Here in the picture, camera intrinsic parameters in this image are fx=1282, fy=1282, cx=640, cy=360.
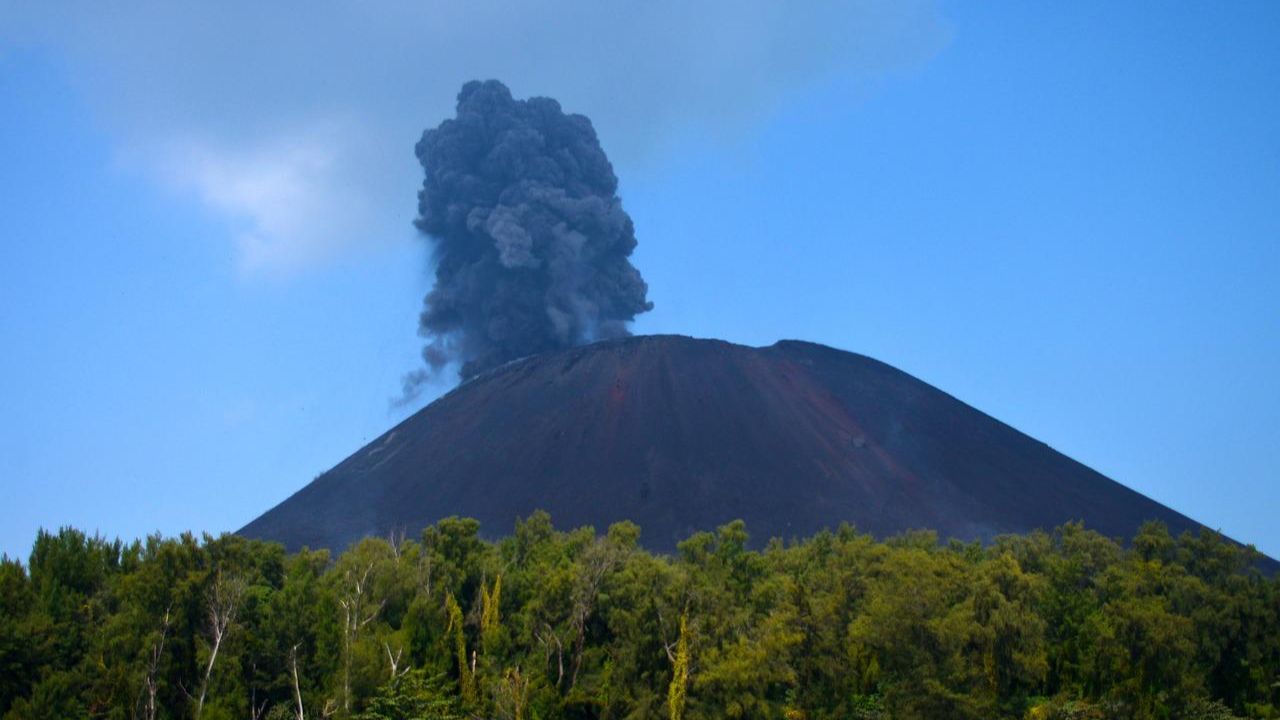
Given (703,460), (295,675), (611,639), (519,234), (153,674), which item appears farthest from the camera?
(519,234)

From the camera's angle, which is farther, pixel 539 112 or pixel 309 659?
pixel 539 112

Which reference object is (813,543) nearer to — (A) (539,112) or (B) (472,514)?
(B) (472,514)

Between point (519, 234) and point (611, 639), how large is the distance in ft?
242

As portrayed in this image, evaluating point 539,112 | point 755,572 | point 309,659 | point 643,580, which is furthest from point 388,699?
point 539,112

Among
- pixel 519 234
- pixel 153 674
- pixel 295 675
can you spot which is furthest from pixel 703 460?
pixel 153 674

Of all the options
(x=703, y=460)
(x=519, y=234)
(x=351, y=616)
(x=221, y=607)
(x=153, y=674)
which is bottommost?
(x=153, y=674)

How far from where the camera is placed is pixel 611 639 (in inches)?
1431

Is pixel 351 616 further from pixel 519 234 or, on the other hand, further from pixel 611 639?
pixel 519 234

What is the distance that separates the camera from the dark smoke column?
359 feet

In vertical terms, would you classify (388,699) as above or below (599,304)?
below

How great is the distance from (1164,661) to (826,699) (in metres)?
8.64

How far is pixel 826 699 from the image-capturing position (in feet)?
106

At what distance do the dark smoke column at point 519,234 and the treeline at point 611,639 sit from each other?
70268 mm

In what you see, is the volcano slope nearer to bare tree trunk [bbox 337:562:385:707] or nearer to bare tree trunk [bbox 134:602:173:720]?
bare tree trunk [bbox 337:562:385:707]
